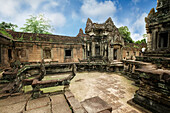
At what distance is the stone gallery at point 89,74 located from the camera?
222 centimetres

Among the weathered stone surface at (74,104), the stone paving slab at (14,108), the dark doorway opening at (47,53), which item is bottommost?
the stone paving slab at (14,108)

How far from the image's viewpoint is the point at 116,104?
3305 mm

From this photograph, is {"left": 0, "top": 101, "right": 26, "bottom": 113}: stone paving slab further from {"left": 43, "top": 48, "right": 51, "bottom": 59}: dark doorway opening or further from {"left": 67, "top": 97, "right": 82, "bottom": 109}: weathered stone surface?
{"left": 43, "top": 48, "right": 51, "bottom": 59}: dark doorway opening

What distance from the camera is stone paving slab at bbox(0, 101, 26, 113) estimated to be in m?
1.80

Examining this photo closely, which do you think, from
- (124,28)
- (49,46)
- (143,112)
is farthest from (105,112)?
(124,28)

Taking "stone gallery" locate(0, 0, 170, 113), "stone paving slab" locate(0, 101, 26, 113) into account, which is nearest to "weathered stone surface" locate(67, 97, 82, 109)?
"stone gallery" locate(0, 0, 170, 113)

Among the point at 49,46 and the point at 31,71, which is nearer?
the point at 31,71

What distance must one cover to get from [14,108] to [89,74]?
6708mm

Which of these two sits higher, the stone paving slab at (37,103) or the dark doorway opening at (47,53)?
the dark doorway opening at (47,53)

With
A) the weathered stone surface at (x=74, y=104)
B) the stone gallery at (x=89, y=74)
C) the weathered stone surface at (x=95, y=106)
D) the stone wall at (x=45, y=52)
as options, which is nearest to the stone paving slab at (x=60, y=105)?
the stone gallery at (x=89, y=74)

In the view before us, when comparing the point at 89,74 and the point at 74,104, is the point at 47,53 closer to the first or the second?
the point at 89,74

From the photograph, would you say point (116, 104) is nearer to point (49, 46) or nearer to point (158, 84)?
point (158, 84)

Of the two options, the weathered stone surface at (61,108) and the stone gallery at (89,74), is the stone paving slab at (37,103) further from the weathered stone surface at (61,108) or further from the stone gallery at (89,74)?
the weathered stone surface at (61,108)

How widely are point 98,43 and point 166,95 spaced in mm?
Answer: 8747
